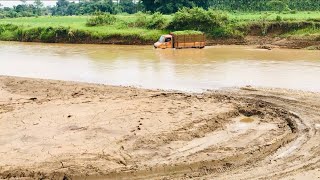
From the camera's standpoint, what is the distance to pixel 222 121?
12117 mm

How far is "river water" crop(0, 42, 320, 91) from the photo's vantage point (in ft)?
61.7

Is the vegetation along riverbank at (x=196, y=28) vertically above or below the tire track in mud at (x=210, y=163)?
above

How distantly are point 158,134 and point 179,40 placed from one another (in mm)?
22829

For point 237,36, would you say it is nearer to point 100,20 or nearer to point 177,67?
point 100,20

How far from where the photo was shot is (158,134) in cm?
1079

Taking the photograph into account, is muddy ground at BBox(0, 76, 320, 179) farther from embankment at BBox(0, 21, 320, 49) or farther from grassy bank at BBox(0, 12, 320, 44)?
grassy bank at BBox(0, 12, 320, 44)

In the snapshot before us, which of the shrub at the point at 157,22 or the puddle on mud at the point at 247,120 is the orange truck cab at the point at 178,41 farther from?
the puddle on mud at the point at 247,120

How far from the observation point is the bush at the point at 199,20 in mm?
39094

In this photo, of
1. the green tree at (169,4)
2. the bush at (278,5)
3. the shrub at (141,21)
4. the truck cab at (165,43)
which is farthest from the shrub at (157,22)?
the bush at (278,5)

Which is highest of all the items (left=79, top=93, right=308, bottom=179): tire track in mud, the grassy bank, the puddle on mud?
the grassy bank

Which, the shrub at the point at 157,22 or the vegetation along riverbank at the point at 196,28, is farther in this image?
the shrub at the point at 157,22

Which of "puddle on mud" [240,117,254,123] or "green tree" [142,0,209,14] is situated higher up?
"green tree" [142,0,209,14]

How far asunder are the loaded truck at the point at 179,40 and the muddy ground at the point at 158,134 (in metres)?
17.0

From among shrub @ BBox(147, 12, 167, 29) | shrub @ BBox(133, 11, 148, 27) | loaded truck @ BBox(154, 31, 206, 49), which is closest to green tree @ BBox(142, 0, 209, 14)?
shrub @ BBox(133, 11, 148, 27)
